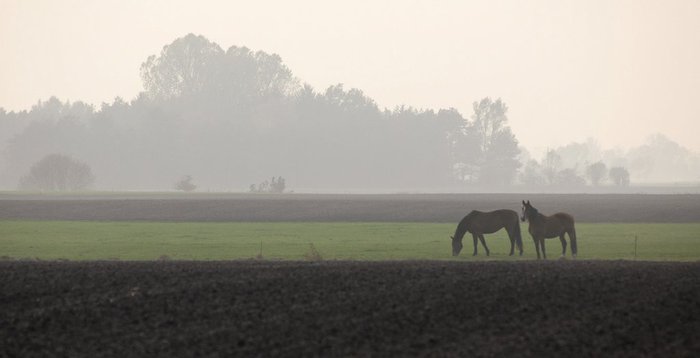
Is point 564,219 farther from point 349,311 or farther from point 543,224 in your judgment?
point 349,311

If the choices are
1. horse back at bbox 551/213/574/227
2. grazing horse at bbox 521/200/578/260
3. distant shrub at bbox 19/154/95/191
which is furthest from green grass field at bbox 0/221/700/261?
distant shrub at bbox 19/154/95/191

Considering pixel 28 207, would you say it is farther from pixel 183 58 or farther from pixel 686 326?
pixel 183 58

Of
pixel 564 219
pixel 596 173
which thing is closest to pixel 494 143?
pixel 596 173

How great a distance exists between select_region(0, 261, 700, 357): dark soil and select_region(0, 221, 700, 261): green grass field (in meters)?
8.67

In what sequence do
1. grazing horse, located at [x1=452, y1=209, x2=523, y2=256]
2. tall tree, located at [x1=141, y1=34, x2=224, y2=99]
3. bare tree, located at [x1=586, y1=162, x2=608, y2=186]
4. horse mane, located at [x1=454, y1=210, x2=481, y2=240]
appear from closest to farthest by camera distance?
horse mane, located at [x1=454, y1=210, x2=481, y2=240] < grazing horse, located at [x1=452, y1=209, x2=523, y2=256] < tall tree, located at [x1=141, y1=34, x2=224, y2=99] < bare tree, located at [x1=586, y1=162, x2=608, y2=186]

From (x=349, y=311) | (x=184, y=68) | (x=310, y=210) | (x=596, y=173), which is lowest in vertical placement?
(x=349, y=311)

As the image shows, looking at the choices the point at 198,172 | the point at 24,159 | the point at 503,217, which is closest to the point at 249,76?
the point at 198,172

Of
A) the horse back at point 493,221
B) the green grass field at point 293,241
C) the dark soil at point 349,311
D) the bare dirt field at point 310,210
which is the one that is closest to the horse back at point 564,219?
the green grass field at point 293,241

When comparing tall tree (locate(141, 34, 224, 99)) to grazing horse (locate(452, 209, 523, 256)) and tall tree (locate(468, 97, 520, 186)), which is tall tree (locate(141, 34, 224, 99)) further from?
grazing horse (locate(452, 209, 523, 256))

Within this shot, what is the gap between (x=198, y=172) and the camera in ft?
482

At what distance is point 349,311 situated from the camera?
891 inches

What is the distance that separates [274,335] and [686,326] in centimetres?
911

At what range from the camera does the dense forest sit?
144250 millimetres

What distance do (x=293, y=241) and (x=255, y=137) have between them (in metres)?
112
